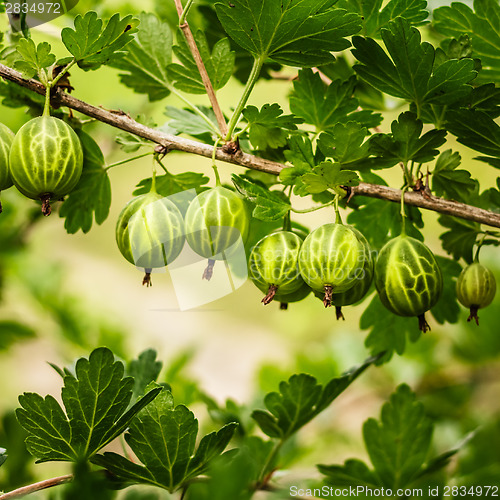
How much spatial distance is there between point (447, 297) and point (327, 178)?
1.23 feet

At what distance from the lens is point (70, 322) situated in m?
1.53

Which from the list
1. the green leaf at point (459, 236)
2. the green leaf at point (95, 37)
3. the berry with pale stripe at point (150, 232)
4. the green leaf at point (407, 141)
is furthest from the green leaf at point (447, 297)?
the green leaf at point (95, 37)

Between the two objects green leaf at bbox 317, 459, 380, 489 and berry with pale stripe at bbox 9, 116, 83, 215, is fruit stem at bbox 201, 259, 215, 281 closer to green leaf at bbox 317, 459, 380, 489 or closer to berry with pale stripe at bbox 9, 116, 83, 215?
berry with pale stripe at bbox 9, 116, 83, 215

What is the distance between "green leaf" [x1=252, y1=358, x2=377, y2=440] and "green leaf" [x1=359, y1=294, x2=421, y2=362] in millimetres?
65

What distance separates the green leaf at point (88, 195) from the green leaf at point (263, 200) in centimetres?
25

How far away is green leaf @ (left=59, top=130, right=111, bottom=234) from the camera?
82 cm

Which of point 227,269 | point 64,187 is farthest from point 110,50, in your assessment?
point 227,269

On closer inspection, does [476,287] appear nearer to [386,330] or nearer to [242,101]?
[386,330]

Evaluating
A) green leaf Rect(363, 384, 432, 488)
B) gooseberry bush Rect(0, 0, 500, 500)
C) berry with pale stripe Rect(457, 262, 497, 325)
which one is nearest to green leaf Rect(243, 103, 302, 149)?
gooseberry bush Rect(0, 0, 500, 500)

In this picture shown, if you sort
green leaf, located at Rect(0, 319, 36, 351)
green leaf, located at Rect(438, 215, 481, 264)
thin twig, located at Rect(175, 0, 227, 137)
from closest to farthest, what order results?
thin twig, located at Rect(175, 0, 227, 137) → green leaf, located at Rect(438, 215, 481, 264) → green leaf, located at Rect(0, 319, 36, 351)

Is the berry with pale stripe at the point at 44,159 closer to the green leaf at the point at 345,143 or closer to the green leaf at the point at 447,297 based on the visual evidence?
the green leaf at the point at 345,143

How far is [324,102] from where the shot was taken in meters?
0.81

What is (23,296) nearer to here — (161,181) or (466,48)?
(161,181)

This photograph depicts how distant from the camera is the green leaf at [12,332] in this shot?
1368mm
